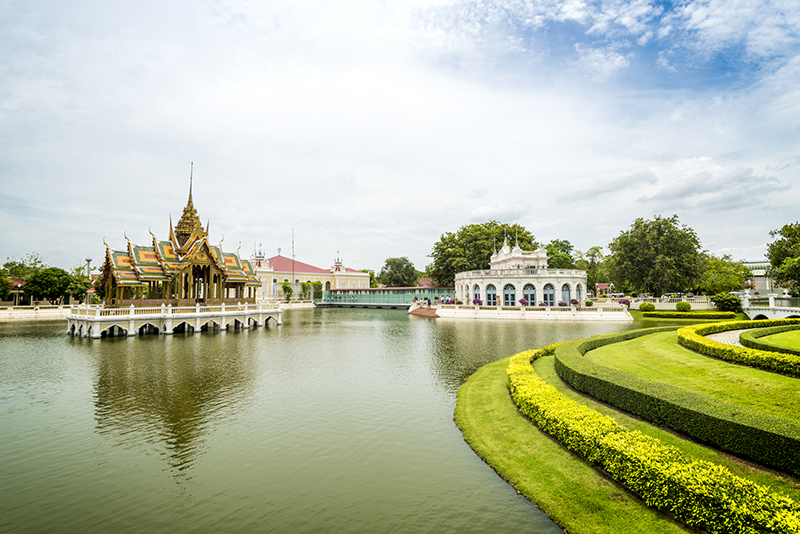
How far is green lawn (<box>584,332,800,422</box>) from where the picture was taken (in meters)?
9.80

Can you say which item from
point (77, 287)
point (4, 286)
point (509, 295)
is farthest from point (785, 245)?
point (4, 286)

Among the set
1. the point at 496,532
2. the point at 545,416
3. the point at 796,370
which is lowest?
the point at 496,532

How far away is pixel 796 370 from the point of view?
11281 millimetres

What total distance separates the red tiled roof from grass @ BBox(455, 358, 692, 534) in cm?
9963

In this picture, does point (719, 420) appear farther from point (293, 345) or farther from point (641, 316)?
point (641, 316)

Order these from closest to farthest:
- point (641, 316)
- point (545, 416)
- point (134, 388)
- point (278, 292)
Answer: point (545, 416) < point (134, 388) < point (641, 316) < point (278, 292)

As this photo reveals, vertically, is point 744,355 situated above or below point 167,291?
below

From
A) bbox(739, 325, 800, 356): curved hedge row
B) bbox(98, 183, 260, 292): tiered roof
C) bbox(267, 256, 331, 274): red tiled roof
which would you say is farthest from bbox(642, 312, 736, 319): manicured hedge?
bbox(267, 256, 331, 274): red tiled roof

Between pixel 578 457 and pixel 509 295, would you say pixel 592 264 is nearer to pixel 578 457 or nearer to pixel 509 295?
pixel 509 295

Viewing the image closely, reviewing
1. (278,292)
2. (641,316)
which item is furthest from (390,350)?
(278,292)

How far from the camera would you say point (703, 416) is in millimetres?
8500

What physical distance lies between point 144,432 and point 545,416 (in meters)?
11.3

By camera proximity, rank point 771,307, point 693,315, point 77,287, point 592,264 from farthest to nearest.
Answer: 1. point 592,264
2. point 77,287
3. point 693,315
4. point 771,307

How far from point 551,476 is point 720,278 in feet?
230
